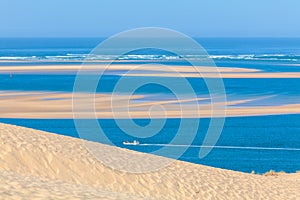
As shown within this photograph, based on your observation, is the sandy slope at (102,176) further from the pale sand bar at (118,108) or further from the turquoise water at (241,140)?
the pale sand bar at (118,108)

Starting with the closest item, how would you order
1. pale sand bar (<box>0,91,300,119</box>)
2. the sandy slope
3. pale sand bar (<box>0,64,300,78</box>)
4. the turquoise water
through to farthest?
the sandy slope, the turquoise water, pale sand bar (<box>0,91,300,119</box>), pale sand bar (<box>0,64,300,78</box>)

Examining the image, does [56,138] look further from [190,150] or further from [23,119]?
[23,119]

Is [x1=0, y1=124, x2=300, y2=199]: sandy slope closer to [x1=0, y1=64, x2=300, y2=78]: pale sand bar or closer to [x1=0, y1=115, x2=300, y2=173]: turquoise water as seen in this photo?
[x1=0, y1=115, x2=300, y2=173]: turquoise water

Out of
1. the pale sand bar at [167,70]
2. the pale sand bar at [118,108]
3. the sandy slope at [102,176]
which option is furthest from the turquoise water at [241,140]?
the pale sand bar at [167,70]

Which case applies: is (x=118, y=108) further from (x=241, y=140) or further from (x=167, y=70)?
(x=167, y=70)

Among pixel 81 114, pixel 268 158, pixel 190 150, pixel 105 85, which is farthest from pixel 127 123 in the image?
pixel 105 85

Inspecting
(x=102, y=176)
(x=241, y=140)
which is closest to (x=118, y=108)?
(x=241, y=140)

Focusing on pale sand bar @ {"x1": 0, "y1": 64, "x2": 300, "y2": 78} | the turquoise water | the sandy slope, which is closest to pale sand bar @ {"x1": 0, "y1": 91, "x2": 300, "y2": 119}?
the turquoise water

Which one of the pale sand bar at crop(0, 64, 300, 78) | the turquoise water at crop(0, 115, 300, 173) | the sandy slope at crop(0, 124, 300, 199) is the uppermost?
the pale sand bar at crop(0, 64, 300, 78)
